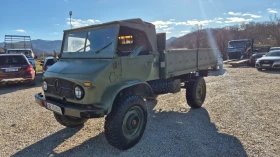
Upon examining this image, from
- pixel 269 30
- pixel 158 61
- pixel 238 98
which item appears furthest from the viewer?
pixel 269 30

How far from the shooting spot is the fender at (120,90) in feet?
10.3

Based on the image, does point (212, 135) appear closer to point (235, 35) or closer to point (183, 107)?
point (183, 107)

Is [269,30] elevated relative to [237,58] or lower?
elevated

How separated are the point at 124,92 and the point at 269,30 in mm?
42769

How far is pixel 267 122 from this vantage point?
4578mm

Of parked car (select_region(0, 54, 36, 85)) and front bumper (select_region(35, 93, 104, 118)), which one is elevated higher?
parked car (select_region(0, 54, 36, 85))

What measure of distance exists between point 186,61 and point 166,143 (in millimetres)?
2459

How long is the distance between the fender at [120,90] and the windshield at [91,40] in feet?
2.06

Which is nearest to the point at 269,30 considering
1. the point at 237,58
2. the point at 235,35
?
the point at 235,35

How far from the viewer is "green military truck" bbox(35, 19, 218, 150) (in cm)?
316

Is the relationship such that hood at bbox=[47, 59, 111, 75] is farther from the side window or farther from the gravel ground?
the gravel ground

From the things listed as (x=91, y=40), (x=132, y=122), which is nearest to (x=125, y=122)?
(x=132, y=122)

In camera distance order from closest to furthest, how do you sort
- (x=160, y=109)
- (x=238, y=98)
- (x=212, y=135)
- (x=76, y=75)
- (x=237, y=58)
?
(x=76, y=75) → (x=212, y=135) → (x=160, y=109) → (x=238, y=98) → (x=237, y=58)

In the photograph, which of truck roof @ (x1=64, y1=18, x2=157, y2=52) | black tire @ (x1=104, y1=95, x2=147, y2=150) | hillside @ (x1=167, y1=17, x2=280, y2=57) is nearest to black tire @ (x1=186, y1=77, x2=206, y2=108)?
truck roof @ (x1=64, y1=18, x2=157, y2=52)
